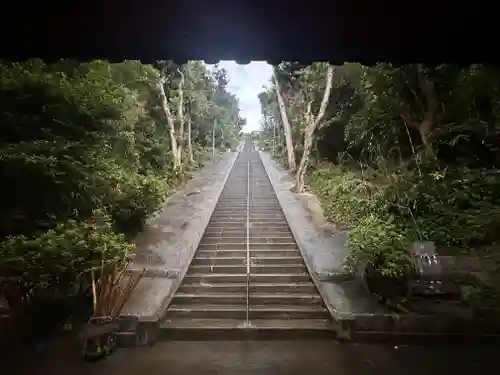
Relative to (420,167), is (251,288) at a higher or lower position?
lower

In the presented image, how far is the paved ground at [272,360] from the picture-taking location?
678 cm

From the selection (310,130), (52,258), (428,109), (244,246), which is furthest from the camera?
(310,130)

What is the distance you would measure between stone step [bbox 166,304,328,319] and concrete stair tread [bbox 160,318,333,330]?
0.49ft

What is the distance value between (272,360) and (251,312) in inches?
71.5

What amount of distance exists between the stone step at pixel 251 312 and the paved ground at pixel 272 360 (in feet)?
3.04

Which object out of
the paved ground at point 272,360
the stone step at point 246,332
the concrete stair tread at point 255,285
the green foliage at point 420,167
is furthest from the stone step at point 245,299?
the paved ground at point 272,360

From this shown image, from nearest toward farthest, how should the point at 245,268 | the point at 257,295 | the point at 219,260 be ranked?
the point at 257,295 → the point at 245,268 → the point at 219,260

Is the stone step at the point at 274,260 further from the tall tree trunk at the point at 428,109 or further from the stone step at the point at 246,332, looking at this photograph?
the tall tree trunk at the point at 428,109

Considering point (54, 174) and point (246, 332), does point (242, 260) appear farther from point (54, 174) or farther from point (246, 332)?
point (54, 174)

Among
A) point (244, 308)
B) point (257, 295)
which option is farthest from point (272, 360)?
point (257, 295)

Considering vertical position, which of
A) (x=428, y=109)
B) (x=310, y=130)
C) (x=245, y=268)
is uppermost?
(x=310, y=130)

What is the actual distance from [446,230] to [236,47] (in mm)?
7228

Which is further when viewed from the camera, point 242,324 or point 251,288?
point 251,288

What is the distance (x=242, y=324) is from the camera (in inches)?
333
